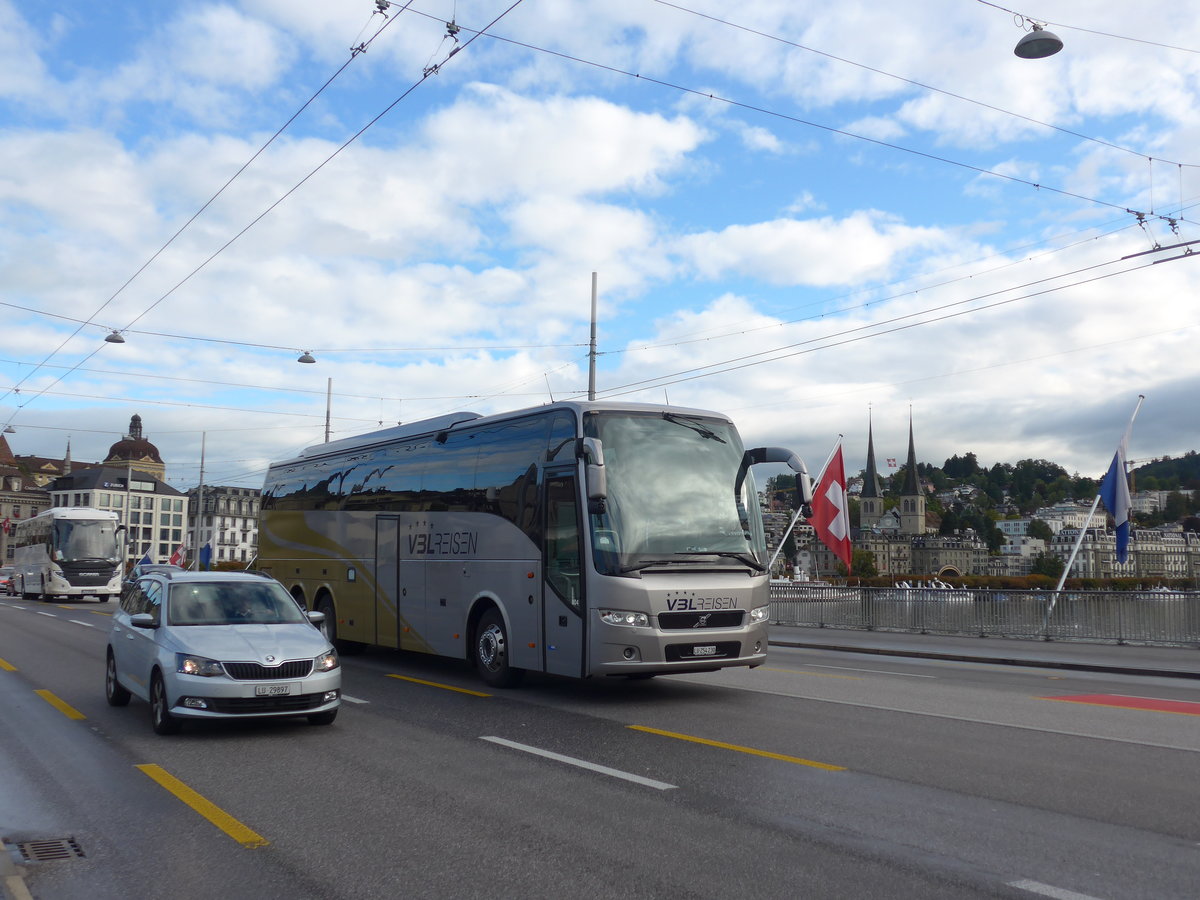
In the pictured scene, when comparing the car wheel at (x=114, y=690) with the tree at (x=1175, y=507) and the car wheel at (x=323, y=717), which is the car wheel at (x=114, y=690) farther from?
the tree at (x=1175, y=507)

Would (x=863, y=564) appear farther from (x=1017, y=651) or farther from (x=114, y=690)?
(x=114, y=690)

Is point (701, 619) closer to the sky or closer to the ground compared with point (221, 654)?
closer to the sky

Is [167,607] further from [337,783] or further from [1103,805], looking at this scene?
[1103,805]

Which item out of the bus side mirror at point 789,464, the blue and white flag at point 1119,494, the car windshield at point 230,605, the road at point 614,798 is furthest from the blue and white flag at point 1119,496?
the car windshield at point 230,605

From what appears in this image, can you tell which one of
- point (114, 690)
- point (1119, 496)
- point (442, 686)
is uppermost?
point (1119, 496)

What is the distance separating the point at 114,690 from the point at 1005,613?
19.8 m

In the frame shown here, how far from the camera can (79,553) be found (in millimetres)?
46312

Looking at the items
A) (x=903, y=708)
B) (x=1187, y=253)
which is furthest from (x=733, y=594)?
(x=1187, y=253)

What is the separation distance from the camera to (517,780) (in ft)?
26.2

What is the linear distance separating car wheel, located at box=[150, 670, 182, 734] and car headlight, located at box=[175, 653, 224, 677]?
28 cm

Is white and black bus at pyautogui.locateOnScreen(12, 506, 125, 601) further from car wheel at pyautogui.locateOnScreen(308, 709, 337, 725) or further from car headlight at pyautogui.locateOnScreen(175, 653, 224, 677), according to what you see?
car headlight at pyautogui.locateOnScreen(175, 653, 224, 677)

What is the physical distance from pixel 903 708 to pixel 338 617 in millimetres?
10305

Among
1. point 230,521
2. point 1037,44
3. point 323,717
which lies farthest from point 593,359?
point 230,521

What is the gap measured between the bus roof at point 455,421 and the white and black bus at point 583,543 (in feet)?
0.12
